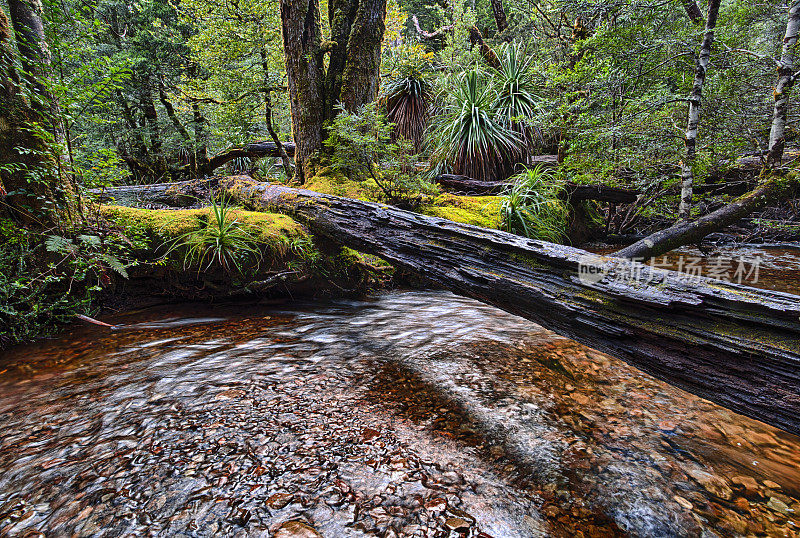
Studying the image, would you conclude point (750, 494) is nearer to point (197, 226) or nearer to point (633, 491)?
point (633, 491)

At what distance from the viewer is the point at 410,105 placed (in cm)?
754

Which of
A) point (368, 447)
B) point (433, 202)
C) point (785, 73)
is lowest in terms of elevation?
point (368, 447)

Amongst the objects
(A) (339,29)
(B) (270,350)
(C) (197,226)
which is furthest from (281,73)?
(B) (270,350)

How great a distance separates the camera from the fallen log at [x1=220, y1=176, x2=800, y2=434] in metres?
1.16

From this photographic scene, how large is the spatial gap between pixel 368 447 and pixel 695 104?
11.6 feet

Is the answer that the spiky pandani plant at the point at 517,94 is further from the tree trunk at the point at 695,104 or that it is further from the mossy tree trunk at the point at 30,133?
the mossy tree trunk at the point at 30,133

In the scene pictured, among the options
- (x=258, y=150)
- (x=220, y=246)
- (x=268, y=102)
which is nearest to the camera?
(x=220, y=246)

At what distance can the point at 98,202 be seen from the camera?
10.1ft

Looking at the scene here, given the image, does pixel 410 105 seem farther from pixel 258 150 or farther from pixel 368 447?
pixel 368 447

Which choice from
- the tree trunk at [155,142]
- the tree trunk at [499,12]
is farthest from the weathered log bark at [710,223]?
the tree trunk at [155,142]

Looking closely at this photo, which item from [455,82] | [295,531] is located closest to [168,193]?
[455,82]

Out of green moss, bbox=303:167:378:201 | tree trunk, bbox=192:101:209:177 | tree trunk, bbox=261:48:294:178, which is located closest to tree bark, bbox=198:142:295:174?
tree trunk, bbox=261:48:294:178

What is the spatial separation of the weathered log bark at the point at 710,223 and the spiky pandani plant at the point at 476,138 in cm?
393

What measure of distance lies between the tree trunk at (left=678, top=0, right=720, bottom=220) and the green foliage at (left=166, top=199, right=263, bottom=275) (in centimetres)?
395
